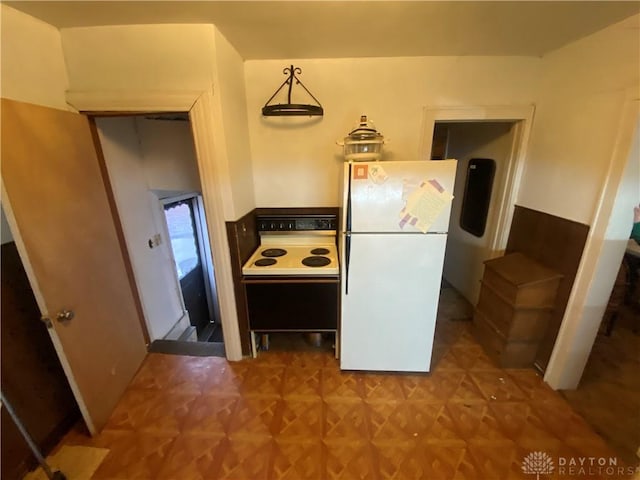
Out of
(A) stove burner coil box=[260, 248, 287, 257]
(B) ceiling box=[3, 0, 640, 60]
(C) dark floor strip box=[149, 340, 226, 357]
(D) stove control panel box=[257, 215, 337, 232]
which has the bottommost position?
(C) dark floor strip box=[149, 340, 226, 357]

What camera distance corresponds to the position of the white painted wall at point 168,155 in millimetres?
2299

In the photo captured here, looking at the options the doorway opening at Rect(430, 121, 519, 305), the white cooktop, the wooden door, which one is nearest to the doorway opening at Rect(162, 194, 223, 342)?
the wooden door

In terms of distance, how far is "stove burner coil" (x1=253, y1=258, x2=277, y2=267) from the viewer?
81.0 inches

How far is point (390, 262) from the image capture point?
5.81 feet

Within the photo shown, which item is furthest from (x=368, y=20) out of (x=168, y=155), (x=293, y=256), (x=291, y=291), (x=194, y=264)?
(x=194, y=264)

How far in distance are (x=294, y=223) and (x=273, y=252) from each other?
0.33m

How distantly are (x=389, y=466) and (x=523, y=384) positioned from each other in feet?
4.09

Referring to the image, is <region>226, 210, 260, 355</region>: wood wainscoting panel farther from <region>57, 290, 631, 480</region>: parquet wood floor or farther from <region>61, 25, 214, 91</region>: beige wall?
<region>61, 25, 214, 91</region>: beige wall

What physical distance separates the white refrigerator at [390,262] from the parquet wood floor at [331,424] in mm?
252

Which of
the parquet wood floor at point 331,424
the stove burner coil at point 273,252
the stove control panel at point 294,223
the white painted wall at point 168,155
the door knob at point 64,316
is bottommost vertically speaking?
the parquet wood floor at point 331,424

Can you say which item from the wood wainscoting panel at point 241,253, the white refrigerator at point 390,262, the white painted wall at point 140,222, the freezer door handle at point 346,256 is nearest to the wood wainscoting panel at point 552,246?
the white refrigerator at point 390,262

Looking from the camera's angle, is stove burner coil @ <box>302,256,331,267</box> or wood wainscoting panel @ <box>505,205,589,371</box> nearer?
wood wainscoting panel @ <box>505,205,589,371</box>

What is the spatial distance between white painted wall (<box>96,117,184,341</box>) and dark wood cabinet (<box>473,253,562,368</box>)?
2.95m

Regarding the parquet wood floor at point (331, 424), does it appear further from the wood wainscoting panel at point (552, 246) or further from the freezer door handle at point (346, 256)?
the freezer door handle at point (346, 256)
